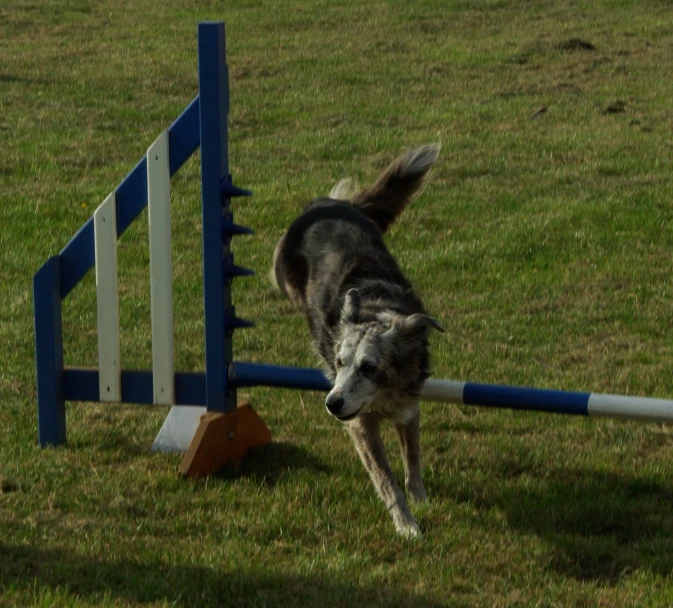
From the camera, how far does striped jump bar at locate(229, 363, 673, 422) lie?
15.4 ft

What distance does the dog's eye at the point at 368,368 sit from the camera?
15.5 feet

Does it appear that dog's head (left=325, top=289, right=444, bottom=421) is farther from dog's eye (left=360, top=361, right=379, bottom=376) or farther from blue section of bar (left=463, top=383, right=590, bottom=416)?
blue section of bar (left=463, top=383, right=590, bottom=416)

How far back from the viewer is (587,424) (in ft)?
19.0

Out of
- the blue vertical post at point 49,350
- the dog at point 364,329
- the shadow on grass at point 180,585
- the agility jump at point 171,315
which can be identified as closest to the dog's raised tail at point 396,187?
the dog at point 364,329

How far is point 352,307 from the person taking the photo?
4.90m

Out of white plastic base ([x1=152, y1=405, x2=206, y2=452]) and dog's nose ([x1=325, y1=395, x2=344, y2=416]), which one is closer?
dog's nose ([x1=325, y1=395, x2=344, y2=416])

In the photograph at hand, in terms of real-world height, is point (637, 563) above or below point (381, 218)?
below

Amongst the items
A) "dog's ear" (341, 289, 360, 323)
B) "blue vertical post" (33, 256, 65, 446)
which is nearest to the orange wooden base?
"blue vertical post" (33, 256, 65, 446)

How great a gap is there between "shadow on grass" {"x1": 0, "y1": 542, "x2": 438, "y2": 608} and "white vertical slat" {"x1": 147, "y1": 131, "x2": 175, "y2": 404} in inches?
44.9

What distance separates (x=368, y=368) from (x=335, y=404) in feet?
0.81

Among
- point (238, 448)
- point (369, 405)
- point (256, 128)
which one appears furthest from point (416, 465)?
point (256, 128)

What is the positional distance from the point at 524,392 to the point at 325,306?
3.56 feet

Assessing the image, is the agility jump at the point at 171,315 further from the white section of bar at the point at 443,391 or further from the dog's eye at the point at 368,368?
the dog's eye at the point at 368,368

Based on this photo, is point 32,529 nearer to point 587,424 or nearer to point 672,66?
point 587,424
